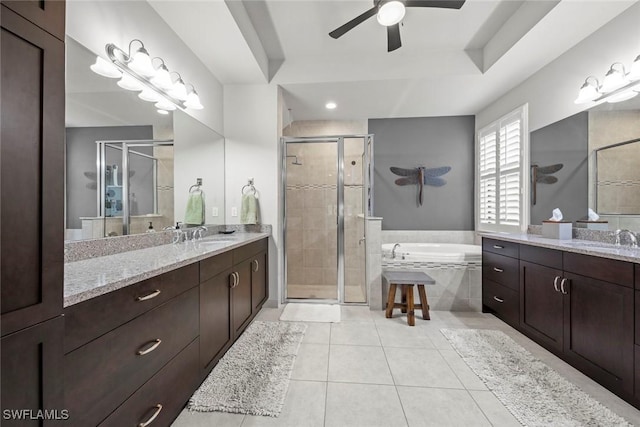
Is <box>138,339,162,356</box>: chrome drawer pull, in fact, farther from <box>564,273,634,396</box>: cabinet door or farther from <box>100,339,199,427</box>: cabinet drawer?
<box>564,273,634,396</box>: cabinet door

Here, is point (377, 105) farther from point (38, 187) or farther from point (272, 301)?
point (38, 187)

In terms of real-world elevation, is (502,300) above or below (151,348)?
below

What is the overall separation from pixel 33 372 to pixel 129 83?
1.79m

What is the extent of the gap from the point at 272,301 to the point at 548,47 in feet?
12.4

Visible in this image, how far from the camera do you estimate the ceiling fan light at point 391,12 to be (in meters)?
2.01

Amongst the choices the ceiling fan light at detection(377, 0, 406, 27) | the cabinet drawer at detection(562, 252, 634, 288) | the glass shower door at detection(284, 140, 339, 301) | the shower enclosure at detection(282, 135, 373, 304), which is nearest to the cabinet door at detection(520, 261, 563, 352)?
the cabinet drawer at detection(562, 252, 634, 288)

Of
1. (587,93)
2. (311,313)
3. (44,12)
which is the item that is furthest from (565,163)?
(44,12)

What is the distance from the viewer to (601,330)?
1673mm

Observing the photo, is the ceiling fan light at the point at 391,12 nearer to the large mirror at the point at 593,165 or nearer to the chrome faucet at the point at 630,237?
the large mirror at the point at 593,165

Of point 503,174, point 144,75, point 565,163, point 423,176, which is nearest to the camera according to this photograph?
point 144,75

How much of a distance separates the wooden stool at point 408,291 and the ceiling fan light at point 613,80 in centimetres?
210

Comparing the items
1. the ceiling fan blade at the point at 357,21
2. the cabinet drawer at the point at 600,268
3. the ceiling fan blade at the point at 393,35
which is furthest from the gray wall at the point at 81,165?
the cabinet drawer at the point at 600,268

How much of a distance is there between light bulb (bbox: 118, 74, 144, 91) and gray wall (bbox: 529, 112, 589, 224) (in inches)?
142

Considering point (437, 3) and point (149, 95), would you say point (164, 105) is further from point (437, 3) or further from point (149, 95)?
point (437, 3)
